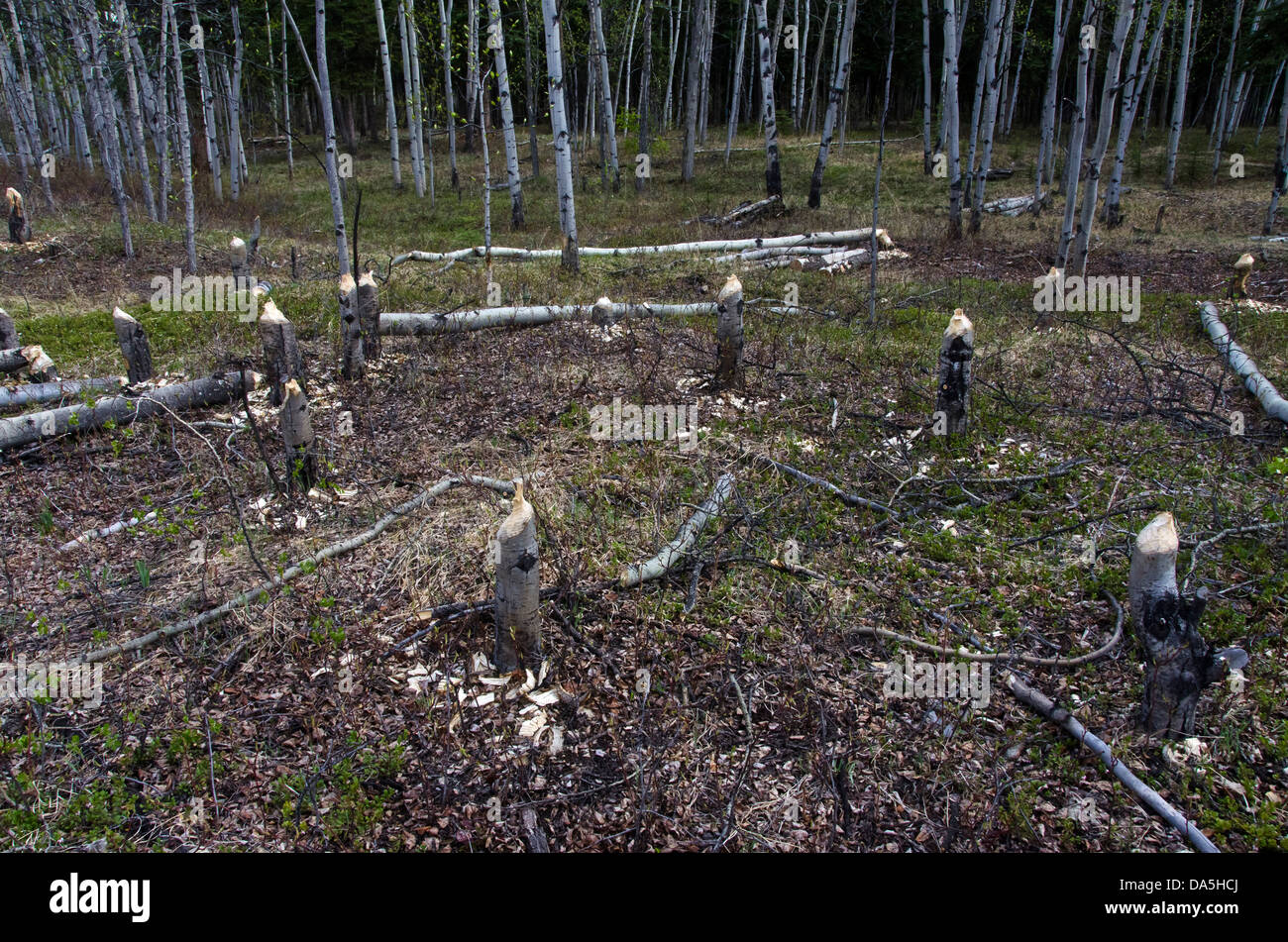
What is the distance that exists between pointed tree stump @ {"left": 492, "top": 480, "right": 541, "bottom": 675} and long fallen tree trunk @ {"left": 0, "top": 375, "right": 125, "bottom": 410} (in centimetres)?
574

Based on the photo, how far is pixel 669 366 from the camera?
8.48 meters

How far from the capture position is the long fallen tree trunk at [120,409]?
6.73 m

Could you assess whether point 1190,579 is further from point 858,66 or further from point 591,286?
point 858,66

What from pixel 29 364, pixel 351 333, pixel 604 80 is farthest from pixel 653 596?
pixel 604 80

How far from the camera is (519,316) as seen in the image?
33.0 ft

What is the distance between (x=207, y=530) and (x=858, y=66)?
39361mm

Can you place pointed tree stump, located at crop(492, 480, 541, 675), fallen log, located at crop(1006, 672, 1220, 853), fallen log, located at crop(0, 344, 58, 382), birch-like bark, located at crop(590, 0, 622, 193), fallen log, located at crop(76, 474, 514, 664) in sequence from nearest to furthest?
fallen log, located at crop(1006, 672, 1220, 853), pointed tree stump, located at crop(492, 480, 541, 675), fallen log, located at crop(76, 474, 514, 664), fallen log, located at crop(0, 344, 58, 382), birch-like bark, located at crop(590, 0, 622, 193)

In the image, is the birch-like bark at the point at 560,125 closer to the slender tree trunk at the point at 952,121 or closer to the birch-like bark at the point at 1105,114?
the birch-like bark at the point at 1105,114

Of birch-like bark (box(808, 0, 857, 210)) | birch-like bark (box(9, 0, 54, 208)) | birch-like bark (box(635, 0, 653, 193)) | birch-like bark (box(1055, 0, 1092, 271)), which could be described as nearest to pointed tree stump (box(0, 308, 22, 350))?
birch-like bark (box(9, 0, 54, 208))

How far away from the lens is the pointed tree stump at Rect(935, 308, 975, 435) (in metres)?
6.59

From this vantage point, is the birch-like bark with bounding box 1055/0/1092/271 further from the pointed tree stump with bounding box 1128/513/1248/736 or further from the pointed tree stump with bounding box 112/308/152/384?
the pointed tree stump with bounding box 112/308/152/384

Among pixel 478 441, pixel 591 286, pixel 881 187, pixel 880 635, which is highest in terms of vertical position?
pixel 881 187

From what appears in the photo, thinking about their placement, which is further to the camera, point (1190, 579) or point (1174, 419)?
point (1174, 419)

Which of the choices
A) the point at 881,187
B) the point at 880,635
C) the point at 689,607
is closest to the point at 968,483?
the point at 880,635
